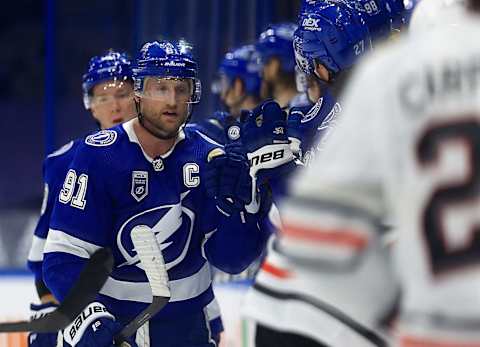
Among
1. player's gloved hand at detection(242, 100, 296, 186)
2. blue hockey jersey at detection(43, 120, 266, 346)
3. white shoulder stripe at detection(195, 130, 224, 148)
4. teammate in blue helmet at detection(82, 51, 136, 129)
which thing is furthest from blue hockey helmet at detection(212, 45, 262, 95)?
player's gloved hand at detection(242, 100, 296, 186)

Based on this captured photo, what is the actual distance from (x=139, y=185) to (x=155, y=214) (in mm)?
77

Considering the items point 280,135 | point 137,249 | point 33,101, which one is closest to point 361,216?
point 280,135

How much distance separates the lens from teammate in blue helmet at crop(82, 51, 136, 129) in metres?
4.03

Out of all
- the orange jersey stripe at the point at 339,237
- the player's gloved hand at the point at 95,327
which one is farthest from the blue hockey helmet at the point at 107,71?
the orange jersey stripe at the point at 339,237

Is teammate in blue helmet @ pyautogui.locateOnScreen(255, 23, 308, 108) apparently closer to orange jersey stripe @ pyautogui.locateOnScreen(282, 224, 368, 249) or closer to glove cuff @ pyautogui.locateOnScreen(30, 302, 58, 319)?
glove cuff @ pyautogui.locateOnScreen(30, 302, 58, 319)

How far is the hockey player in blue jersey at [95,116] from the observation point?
3832 mm

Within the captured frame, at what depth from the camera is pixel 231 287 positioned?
15.5ft

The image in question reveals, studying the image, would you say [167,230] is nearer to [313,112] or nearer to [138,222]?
[138,222]

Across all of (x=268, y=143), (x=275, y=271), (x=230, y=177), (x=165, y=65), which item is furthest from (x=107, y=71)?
(x=275, y=271)

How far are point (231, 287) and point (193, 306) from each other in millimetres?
1496

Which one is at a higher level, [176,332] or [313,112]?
[313,112]

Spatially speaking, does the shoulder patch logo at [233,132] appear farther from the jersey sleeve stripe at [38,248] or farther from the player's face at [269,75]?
the player's face at [269,75]

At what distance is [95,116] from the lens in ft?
13.6

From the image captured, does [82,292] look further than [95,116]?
No
